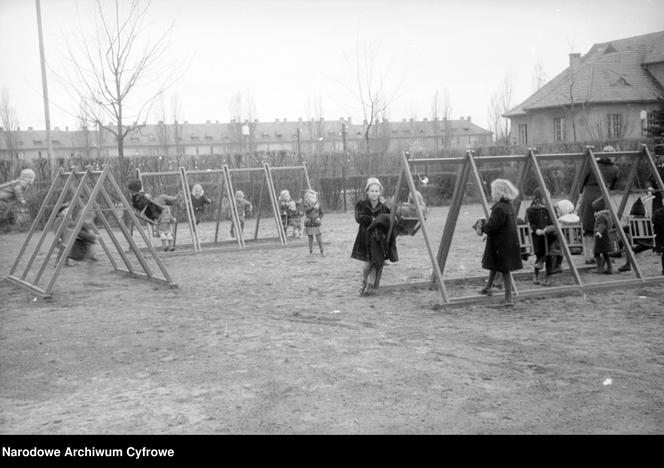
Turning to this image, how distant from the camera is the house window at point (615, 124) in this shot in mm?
34559

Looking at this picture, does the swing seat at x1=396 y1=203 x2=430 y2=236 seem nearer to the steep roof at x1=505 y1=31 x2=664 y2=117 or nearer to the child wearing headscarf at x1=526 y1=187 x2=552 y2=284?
the child wearing headscarf at x1=526 y1=187 x2=552 y2=284

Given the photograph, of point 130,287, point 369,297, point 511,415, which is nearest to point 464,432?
point 511,415

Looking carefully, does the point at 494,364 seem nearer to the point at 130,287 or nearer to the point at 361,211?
the point at 361,211

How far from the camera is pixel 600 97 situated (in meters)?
35.5

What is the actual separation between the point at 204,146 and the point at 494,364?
8603 cm

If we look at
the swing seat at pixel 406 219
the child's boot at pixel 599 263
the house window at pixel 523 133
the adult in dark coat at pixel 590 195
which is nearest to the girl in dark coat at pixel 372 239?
the swing seat at pixel 406 219

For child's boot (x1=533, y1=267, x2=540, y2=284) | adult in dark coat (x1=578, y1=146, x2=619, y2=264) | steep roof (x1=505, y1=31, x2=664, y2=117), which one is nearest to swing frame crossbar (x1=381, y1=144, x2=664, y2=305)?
child's boot (x1=533, y1=267, x2=540, y2=284)

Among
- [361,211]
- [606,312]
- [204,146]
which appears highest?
[204,146]

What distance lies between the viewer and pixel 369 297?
845cm

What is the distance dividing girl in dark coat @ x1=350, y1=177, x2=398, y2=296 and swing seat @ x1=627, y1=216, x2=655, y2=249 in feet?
11.5

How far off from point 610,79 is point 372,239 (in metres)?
28.4

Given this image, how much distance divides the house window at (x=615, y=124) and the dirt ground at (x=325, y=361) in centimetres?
2777

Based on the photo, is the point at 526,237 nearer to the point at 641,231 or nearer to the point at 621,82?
the point at 641,231
